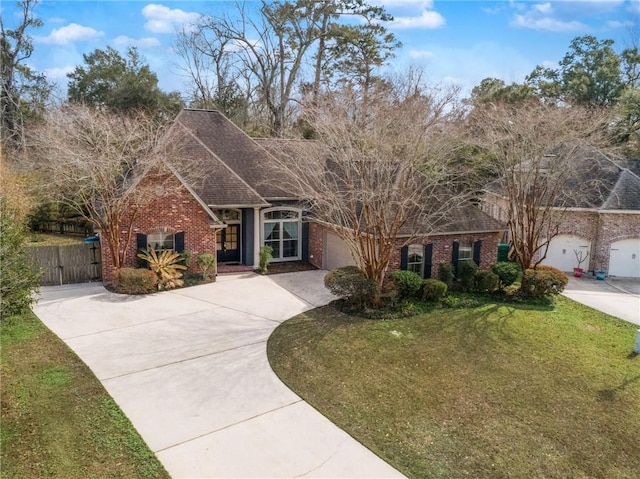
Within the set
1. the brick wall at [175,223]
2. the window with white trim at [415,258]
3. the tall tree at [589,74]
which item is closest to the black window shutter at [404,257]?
the window with white trim at [415,258]

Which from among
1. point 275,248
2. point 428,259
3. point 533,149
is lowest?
point 275,248

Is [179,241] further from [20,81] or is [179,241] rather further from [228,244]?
[20,81]

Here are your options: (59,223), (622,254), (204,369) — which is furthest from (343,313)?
(59,223)

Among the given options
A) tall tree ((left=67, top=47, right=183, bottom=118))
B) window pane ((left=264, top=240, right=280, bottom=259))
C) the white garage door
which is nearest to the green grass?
window pane ((left=264, top=240, right=280, bottom=259))

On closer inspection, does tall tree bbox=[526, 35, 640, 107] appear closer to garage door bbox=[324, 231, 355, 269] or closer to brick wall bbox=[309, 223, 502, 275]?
brick wall bbox=[309, 223, 502, 275]

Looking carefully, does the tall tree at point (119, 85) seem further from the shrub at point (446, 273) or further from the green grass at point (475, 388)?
the green grass at point (475, 388)

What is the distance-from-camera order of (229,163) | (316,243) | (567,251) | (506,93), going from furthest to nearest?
(506,93)
(567,251)
(229,163)
(316,243)

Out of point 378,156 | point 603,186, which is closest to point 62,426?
point 378,156

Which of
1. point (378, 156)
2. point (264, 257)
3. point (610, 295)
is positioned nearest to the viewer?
point (378, 156)
